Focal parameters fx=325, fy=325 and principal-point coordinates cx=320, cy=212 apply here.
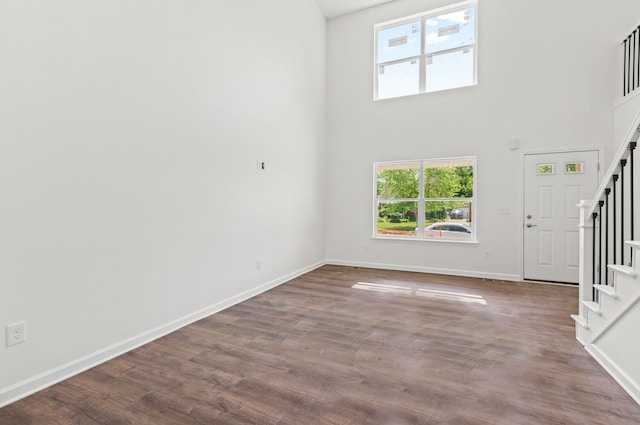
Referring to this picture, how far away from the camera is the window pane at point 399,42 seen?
5.85 m

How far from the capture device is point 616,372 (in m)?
2.16

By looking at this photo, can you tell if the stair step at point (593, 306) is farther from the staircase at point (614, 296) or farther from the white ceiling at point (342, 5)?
the white ceiling at point (342, 5)

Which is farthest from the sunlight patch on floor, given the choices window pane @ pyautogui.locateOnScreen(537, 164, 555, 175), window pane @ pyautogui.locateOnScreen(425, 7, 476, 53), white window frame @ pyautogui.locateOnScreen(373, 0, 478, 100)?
window pane @ pyautogui.locateOnScreen(425, 7, 476, 53)

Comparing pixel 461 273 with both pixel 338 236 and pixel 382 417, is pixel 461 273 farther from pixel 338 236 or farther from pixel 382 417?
pixel 382 417

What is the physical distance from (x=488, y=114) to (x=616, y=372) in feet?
13.5

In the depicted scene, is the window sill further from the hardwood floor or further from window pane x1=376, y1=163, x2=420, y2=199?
the hardwood floor

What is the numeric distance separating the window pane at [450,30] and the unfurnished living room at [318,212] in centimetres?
5

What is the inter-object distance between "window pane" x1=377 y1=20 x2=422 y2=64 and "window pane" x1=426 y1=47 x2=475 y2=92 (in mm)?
398

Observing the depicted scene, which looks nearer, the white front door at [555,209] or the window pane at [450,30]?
the white front door at [555,209]

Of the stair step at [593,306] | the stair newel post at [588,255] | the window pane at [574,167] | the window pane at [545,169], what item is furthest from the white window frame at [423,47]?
the stair step at [593,306]

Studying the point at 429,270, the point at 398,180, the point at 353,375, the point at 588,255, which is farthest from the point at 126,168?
the point at 429,270

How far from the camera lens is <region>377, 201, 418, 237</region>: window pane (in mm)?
5910

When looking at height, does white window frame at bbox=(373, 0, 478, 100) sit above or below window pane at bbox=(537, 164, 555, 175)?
above

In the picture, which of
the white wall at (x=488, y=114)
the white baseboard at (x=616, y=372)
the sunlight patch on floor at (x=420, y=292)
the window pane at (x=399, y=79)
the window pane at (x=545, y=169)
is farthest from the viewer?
the window pane at (x=399, y=79)
